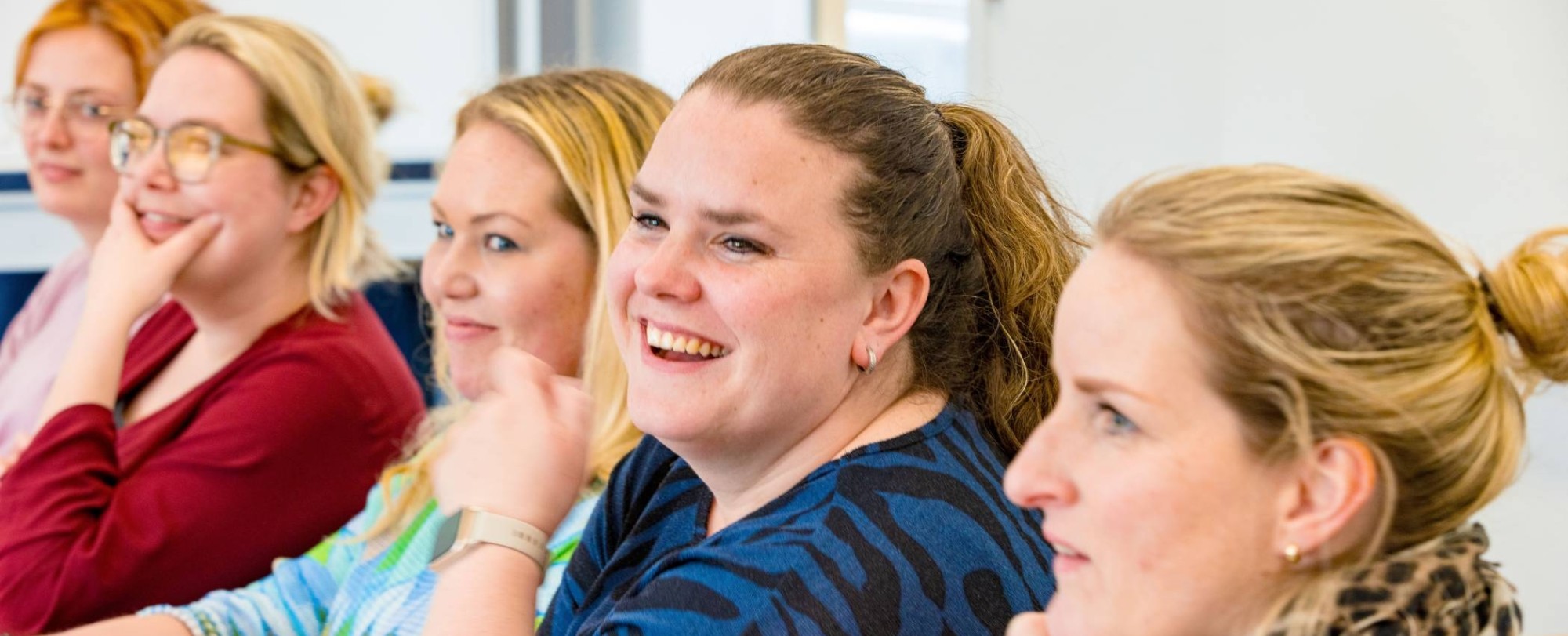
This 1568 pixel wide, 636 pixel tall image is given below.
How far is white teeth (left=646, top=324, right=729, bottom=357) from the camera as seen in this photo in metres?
1.25

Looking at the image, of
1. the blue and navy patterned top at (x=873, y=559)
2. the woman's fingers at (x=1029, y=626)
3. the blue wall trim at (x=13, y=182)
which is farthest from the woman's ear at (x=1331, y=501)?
the blue wall trim at (x=13, y=182)

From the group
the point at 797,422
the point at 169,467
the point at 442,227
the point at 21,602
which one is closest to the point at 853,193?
the point at 797,422

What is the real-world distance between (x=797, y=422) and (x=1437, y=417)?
1.78 ft

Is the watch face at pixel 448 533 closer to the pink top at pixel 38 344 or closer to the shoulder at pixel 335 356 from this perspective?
the shoulder at pixel 335 356

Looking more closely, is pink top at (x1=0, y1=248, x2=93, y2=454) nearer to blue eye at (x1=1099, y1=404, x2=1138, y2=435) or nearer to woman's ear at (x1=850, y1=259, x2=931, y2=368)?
woman's ear at (x1=850, y1=259, x2=931, y2=368)

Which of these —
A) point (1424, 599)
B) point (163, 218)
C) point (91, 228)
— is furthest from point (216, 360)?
point (1424, 599)

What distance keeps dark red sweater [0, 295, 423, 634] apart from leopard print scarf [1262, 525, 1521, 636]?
1.49 m

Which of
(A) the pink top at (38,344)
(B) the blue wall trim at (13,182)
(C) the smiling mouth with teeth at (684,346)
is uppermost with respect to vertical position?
(C) the smiling mouth with teeth at (684,346)

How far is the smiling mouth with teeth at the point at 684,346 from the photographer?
4.09 feet

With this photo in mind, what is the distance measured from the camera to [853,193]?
1237mm

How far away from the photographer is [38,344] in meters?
2.68

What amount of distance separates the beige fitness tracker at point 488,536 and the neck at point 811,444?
149 mm

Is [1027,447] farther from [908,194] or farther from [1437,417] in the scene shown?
[908,194]

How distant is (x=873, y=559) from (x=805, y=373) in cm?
20
